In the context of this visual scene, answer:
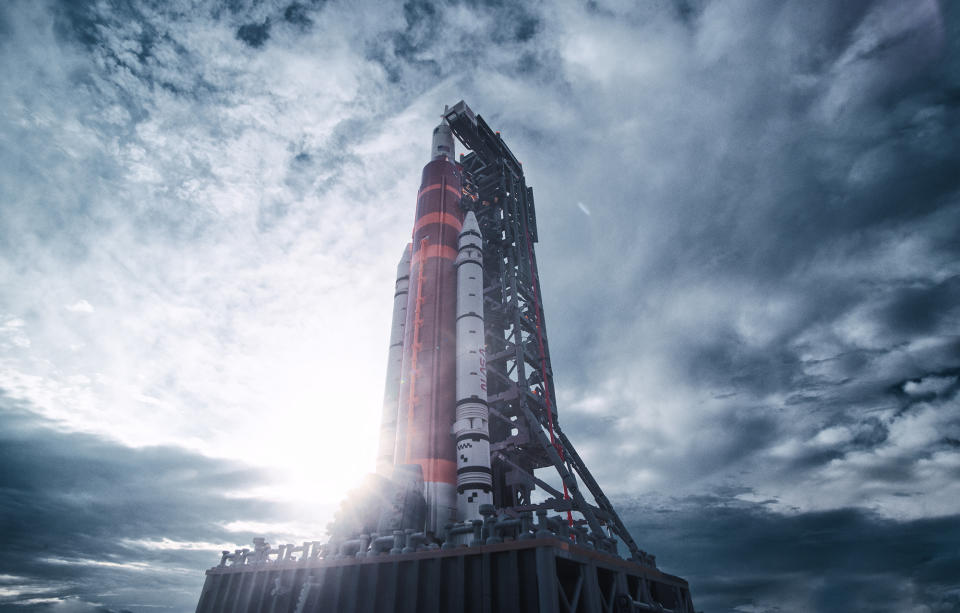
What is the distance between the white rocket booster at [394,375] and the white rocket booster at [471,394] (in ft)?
10.3

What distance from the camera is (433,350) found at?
72.0 feet

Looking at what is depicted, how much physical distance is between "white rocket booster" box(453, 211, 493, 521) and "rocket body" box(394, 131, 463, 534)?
1.95 ft

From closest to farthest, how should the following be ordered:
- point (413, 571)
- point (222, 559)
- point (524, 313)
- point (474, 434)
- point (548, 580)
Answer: point (548, 580)
point (413, 571)
point (222, 559)
point (474, 434)
point (524, 313)

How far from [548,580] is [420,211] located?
22244mm

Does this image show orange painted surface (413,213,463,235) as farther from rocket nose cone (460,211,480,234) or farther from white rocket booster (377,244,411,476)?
white rocket booster (377,244,411,476)

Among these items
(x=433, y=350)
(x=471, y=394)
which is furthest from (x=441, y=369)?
(x=471, y=394)

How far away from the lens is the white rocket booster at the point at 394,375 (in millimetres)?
22359

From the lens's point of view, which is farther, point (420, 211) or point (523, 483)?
point (420, 211)

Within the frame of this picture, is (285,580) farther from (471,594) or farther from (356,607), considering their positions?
(471,594)

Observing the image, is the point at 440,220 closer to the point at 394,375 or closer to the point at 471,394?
the point at 394,375

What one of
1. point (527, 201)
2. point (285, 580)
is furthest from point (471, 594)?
point (527, 201)

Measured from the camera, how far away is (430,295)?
78.2 ft

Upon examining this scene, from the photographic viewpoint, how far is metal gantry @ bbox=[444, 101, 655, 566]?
70.1 feet

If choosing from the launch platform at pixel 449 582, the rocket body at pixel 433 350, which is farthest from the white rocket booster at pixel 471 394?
the launch platform at pixel 449 582
